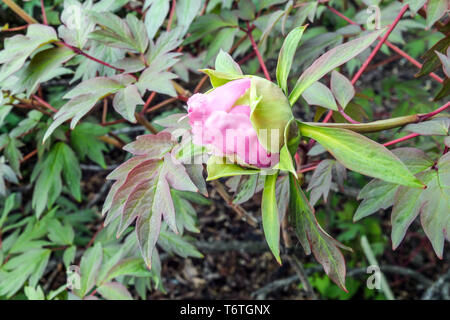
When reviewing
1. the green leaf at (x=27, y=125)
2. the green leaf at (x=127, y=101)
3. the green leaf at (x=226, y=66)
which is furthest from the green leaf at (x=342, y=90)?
the green leaf at (x=27, y=125)

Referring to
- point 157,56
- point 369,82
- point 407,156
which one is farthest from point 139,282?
point 369,82

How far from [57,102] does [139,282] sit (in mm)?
550

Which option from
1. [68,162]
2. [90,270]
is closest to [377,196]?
Result: [90,270]

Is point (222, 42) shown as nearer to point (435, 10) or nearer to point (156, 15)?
point (156, 15)

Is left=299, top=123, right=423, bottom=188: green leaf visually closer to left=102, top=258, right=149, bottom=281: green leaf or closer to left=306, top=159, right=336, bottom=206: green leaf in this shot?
left=306, top=159, right=336, bottom=206: green leaf

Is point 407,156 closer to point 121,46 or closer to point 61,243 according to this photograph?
point 121,46

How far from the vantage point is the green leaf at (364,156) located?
41 cm

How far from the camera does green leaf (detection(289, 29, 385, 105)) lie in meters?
0.50

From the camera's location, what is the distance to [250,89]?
455 mm

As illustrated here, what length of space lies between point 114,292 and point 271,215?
1.76ft

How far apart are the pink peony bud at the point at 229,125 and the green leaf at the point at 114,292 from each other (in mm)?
547
